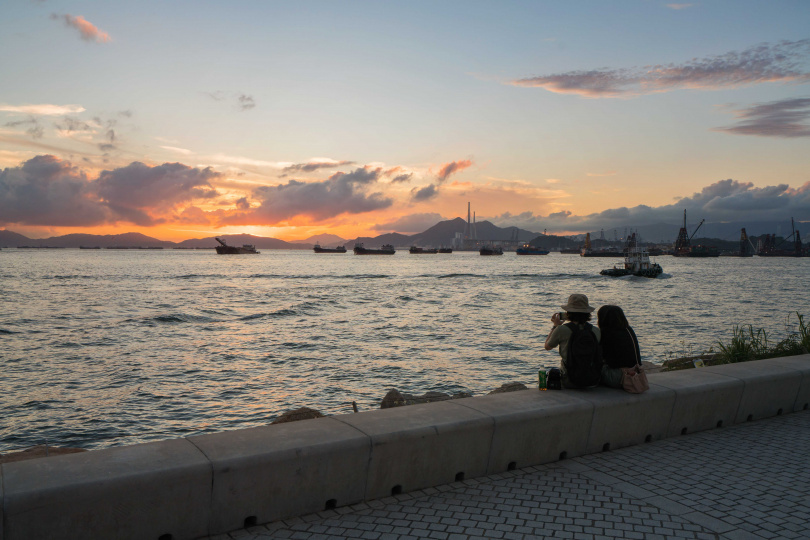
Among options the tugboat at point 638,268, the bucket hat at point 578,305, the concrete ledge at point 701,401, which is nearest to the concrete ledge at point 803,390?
the concrete ledge at point 701,401

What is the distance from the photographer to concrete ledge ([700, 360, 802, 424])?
7.52 m

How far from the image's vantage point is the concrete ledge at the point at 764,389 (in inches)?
296

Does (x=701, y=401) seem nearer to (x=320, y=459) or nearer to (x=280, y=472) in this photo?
(x=320, y=459)

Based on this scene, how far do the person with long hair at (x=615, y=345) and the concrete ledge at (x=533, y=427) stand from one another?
2.45 feet

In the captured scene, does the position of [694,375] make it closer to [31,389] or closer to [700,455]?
[700,455]

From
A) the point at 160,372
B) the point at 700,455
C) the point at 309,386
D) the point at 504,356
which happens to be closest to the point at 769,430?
the point at 700,455

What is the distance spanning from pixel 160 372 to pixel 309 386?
636 cm

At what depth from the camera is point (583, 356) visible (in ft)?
21.8

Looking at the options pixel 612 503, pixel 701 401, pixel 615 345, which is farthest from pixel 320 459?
pixel 701 401

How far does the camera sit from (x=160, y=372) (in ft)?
64.4

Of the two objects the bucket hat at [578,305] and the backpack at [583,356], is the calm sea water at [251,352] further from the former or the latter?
the bucket hat at [578,305]

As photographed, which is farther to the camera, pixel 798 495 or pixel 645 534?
pixel 798 495

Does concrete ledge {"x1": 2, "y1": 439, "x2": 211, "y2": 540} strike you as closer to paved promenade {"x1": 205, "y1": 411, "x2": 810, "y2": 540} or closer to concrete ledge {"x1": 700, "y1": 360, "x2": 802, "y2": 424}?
paved promenade {"x1": 205, "y1": 411, "x2": 810, "y2": 540}

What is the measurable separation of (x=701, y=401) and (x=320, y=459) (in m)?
5.16
